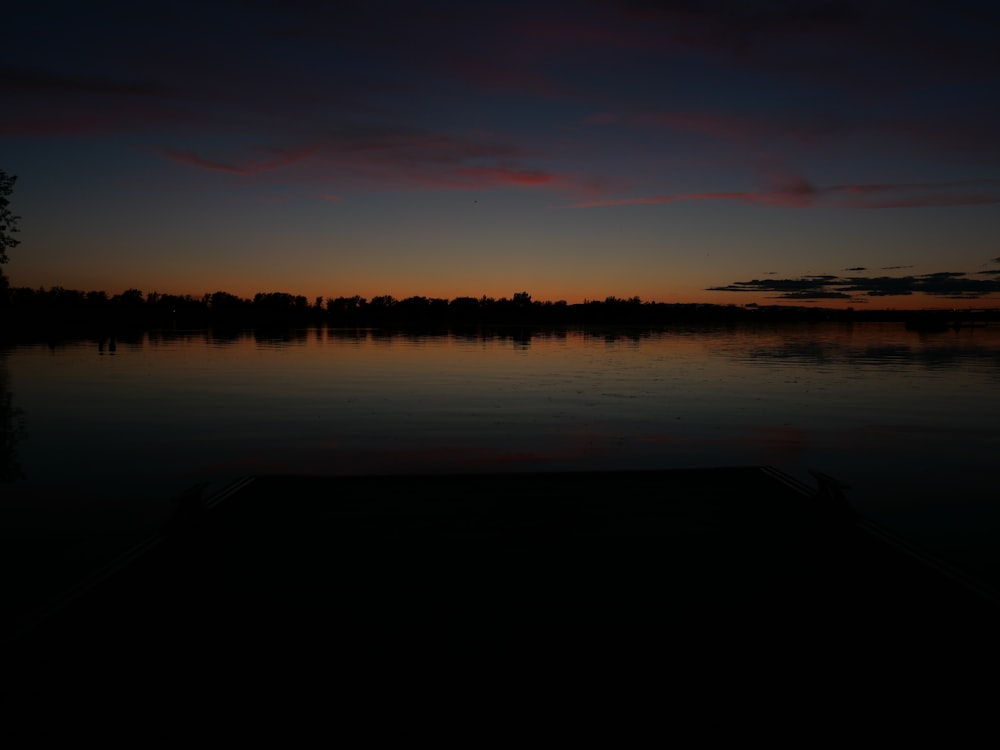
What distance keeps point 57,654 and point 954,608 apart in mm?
8031

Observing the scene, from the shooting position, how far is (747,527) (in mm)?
9008

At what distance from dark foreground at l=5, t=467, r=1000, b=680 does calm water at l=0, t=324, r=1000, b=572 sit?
4.75 metres

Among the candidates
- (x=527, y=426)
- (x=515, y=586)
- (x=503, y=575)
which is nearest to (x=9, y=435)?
(x=527, y=426)

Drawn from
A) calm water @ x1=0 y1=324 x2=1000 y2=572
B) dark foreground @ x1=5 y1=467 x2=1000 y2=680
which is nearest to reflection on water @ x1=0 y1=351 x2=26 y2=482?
calm water @ x1=0 y1=324 x2=1000 y2=572

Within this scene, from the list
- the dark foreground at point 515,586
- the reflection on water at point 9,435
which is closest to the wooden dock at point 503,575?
the dark foreground at point 515,586

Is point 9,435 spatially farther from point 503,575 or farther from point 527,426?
point 503,575

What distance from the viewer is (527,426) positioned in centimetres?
2184

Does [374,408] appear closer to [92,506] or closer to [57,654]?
[92,506]

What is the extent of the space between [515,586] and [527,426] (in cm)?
1496

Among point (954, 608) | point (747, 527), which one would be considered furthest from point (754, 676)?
point (747, 527)

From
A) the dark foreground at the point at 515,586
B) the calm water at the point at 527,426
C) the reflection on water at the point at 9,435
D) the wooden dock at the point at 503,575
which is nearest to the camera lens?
the dark foreground at the point at 515,586

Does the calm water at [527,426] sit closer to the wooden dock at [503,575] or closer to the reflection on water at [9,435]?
the reflection on water at [9,435]

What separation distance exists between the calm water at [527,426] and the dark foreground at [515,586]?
15.6 feet

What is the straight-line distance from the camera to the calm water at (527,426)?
15.6 m
